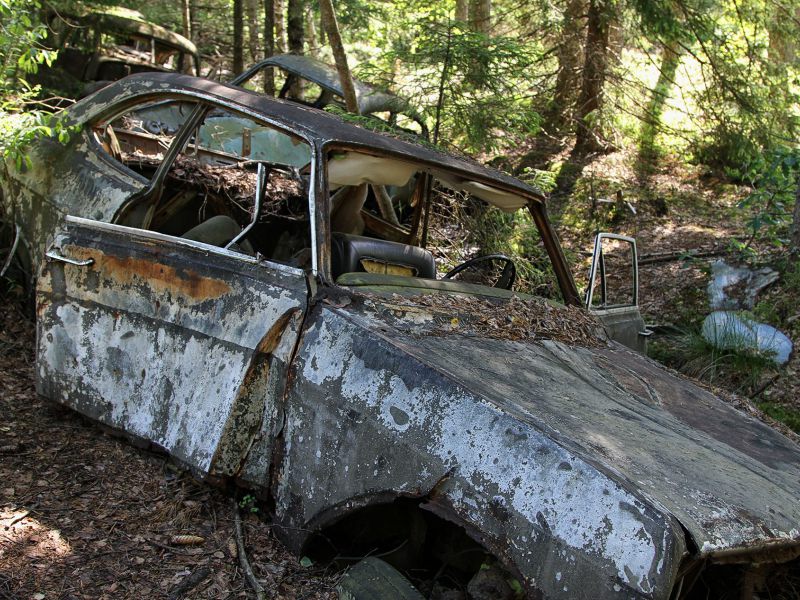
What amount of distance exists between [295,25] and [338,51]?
4.05 meters

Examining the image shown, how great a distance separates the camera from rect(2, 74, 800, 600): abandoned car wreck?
76.9 inches

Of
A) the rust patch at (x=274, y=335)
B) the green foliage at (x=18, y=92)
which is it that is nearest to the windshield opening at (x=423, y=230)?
the rust patch at (x=274, y=335)

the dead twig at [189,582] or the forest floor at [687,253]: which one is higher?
the forest floor at [687,253]

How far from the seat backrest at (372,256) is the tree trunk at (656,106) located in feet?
21.6

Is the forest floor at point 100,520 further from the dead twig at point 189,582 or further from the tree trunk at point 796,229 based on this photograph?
the tree trunk at point 796,229

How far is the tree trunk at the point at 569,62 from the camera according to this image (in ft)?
31.7

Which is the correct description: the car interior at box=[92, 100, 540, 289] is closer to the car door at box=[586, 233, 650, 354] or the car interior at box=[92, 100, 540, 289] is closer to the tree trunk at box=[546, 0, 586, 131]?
the car door at box=[586, 233, 650, 354]

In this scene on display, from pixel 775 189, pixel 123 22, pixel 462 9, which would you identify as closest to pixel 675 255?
pixel 775 189

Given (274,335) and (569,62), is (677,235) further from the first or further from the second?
(274,335)

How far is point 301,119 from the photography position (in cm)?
314

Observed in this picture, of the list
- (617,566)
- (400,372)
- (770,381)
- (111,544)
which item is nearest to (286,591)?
(111,544)

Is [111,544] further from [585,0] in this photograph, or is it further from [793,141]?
[585,0]

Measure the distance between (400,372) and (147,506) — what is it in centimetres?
141

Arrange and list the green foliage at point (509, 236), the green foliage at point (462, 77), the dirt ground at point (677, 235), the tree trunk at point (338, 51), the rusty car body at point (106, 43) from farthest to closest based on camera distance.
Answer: the rusty car body at point (106, 43), the green foliage at point (509, 236), the dirt ground at point (677, 235), the tree trunk at point (338, 51), the green foliage at point (462, 77)
